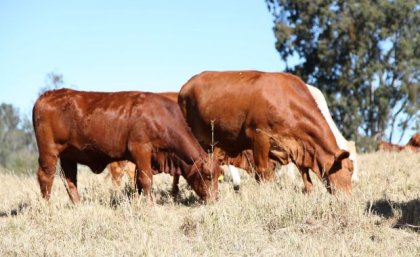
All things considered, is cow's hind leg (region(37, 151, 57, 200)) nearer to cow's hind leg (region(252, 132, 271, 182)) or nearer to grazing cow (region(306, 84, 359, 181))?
cow's hind leg (region(252, 132, 271, 182))

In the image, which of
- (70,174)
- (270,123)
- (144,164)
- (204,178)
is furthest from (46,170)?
(270,123)

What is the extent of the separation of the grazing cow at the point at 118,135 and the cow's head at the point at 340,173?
1696mm

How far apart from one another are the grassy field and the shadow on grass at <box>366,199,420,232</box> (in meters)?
0.01

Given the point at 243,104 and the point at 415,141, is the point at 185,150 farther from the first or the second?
the point at 415,141

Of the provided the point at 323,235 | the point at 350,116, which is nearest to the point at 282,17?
the point at 350,116

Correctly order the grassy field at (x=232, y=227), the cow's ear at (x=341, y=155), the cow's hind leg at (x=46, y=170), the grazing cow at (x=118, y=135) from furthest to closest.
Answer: the cow's hind leg at (x=46, y=170)
the cow's ear at (x=341, y=155)
the grazing cow at (x=118, y=135)
the grassy field at (x=232, y=227)

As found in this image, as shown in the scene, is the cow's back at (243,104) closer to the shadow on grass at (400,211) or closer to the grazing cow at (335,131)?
the grazing cow at (335,131)

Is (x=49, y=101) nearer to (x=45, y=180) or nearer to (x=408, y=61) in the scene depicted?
(x=45, y=180)

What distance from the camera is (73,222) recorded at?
778cm

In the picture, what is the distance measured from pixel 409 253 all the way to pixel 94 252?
3005mm

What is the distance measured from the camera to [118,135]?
9.40 metres

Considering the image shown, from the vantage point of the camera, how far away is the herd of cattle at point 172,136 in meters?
9.38

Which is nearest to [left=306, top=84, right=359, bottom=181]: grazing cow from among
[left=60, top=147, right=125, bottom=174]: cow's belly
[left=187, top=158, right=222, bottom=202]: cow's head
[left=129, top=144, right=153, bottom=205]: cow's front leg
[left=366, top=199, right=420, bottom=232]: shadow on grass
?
[left=187, top=158, right=222, bottom=202]: cow's head

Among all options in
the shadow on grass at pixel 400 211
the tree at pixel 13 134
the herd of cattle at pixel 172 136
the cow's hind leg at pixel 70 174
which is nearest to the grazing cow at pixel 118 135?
the herd of cattle at pixel 172 136
